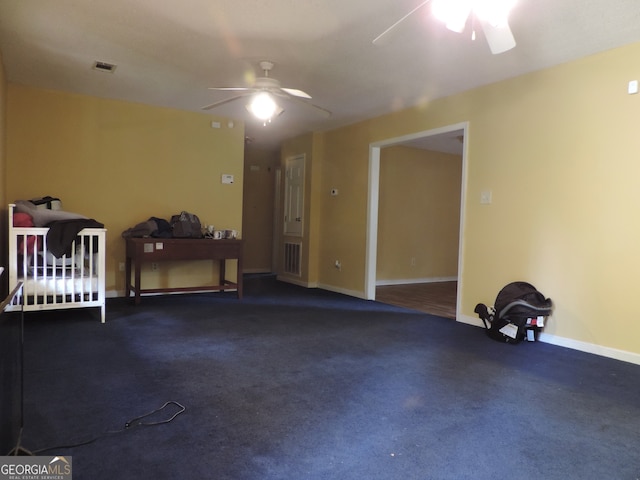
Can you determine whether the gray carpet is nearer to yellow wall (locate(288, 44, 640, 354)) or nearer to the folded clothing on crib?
yellow wall (locate(288, 44, 640, 354))

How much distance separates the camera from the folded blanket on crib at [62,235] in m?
3.40

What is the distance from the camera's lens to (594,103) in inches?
126

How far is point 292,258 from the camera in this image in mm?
6648

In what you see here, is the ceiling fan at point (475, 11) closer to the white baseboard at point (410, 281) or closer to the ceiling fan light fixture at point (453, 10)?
the ceiling fan light fixture at point (453, 10)

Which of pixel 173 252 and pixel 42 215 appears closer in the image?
pixel 42 215

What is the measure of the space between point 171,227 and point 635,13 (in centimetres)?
457

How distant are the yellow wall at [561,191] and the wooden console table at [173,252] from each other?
2705 mm

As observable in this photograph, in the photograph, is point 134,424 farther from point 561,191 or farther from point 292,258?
point 292,258

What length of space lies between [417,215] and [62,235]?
207 inches

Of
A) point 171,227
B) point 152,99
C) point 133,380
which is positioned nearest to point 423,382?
point 133,380

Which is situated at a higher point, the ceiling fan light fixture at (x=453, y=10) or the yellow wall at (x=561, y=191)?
the ceiling fan light fixture at (x=453, y=10)

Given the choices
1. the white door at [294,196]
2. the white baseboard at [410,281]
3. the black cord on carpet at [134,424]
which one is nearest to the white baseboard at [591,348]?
the black cord on carpet at [134,424]

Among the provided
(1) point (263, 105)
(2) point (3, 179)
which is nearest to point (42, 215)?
(2) point (3, 179)

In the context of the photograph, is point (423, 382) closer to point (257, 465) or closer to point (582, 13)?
point (257, 465)
